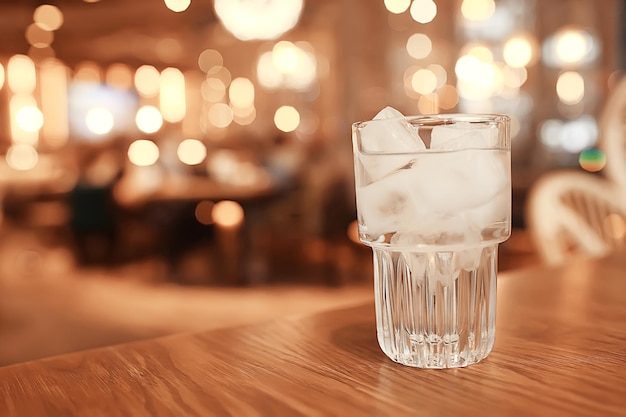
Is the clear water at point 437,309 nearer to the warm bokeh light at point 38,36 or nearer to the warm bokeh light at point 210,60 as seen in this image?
the warm bokeh light at point 38,36

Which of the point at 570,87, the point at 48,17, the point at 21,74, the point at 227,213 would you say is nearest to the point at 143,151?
the point at 21,74

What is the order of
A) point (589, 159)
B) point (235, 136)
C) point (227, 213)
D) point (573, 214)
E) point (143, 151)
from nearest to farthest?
point (573, 214), point (227, 213), point (589, 159), point (235, 136), point (143, 151)

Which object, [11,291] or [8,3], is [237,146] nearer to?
[8,3]

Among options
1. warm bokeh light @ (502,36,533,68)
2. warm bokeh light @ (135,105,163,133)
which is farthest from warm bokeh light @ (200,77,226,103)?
warm bokeh light @ (502,36,533,68)

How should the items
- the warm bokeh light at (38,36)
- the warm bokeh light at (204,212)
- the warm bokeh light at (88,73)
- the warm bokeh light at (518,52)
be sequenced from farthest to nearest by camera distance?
the warm bokeh light at (88,73), the warm bokeh light at (38,36), the warm bokeh light at (518,52), the warm bokeh light at (204,212)

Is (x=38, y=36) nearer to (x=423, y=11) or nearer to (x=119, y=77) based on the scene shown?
(x=119, y=77)

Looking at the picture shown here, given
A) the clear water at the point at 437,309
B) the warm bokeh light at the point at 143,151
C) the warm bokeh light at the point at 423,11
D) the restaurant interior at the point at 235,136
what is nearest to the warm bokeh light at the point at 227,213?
the restaurant interior at the point at 235,136

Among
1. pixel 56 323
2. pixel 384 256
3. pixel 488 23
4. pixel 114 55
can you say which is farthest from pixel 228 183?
pixel 114 55
